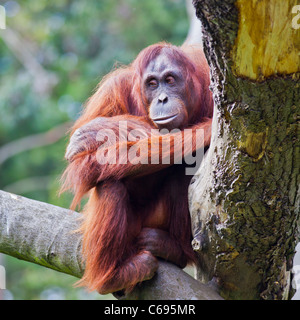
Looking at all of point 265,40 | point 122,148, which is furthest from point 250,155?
point 122,148

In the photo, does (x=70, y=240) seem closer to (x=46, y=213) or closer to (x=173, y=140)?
(x=46, y=213)

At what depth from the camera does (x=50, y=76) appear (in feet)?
37.0

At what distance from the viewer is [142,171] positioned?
2953 mm

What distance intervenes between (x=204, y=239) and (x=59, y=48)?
9819 millimetres

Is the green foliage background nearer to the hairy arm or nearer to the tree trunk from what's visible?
the hairy arm

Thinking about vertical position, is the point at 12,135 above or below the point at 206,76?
above

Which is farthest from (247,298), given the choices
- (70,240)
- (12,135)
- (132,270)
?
(12,135)

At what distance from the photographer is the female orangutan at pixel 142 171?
2.94m

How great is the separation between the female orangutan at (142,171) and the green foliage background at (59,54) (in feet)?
24.2

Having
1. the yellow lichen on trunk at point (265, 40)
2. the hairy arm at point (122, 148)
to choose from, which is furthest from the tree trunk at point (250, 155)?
the hairy arm at point (122, 148)

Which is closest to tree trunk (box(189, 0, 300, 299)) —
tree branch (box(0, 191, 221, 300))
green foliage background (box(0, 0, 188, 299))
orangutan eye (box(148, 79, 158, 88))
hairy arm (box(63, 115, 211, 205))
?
hairy arm (box(63, 115, 211, 205))

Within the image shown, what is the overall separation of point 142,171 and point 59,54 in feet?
31.2

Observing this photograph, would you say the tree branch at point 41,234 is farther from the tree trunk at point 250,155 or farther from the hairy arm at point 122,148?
the tree trunk at point 250,155

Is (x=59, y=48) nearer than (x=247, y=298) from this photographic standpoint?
No
